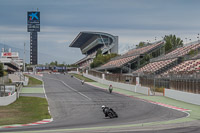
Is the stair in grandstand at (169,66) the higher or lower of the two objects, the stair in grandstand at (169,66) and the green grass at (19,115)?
the higher

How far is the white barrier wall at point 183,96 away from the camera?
32.6m

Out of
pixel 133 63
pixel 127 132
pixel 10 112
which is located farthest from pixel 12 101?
pixel 133 63

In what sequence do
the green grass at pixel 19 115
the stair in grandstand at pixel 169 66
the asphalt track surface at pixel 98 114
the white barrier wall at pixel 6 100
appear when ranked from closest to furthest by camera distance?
the asphalt track surface at pixel 98 114 < the green grass at pixel 19 115 < the white barrier wall at pixel 6 100 < the stair in grandstand at pixel 169 66

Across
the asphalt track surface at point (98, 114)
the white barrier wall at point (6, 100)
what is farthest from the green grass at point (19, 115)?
the asphalt track surface at point (98, 114)

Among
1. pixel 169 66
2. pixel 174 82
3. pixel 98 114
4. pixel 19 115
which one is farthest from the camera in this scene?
pixel 169 66

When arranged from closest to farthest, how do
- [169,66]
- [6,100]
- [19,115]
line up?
[19,115]
[6,100]
[169,66]

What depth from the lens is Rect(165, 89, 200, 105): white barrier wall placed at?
3260cm

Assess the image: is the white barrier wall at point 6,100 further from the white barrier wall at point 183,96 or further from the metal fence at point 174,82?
the metal fence at point 174,82

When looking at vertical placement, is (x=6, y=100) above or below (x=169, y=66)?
below

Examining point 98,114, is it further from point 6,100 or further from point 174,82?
point 174,82

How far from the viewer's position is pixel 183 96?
36031 millimetres

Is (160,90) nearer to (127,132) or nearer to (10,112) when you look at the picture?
(10,112)

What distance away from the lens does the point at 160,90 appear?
149 feet

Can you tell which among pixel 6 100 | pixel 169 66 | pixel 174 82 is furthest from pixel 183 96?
pixel 169 66
